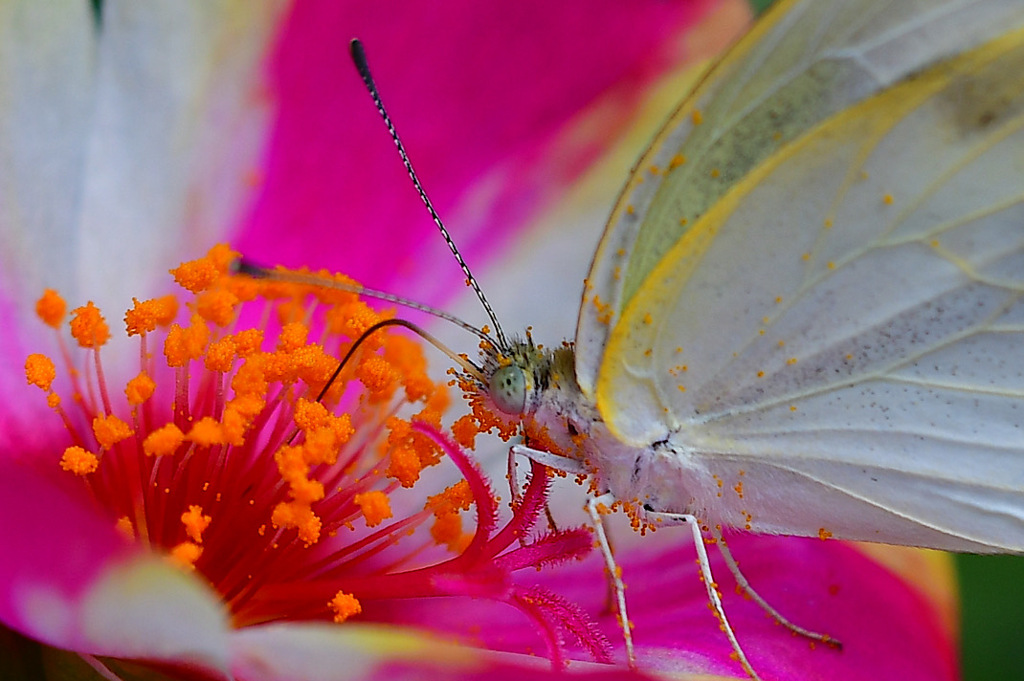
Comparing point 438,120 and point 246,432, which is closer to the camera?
point 246,432

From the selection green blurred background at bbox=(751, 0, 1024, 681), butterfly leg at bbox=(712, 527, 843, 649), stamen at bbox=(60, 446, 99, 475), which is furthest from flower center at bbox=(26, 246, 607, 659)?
green blurred background at bbox=(751, 0, 1024, 681)

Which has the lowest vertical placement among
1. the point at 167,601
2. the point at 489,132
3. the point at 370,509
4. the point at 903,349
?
the point at 167,601

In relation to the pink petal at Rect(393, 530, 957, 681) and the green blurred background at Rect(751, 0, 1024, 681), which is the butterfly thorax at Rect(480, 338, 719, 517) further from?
the green blurred background at Rect(751, 0, 1024, 681)

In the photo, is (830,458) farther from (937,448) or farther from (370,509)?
(370,509)

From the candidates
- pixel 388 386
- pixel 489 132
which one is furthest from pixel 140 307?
pixel 489 132

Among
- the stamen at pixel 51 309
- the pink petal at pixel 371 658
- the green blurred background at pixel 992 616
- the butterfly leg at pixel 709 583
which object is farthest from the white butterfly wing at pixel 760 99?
the green blurred background at pixel 992 616

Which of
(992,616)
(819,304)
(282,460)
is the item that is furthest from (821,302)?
(992,616)

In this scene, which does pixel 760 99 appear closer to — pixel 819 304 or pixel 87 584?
pixel 819 304

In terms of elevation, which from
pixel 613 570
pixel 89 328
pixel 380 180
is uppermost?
pixel 380 180

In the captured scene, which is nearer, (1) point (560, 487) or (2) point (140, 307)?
(2) point (140, 307)
